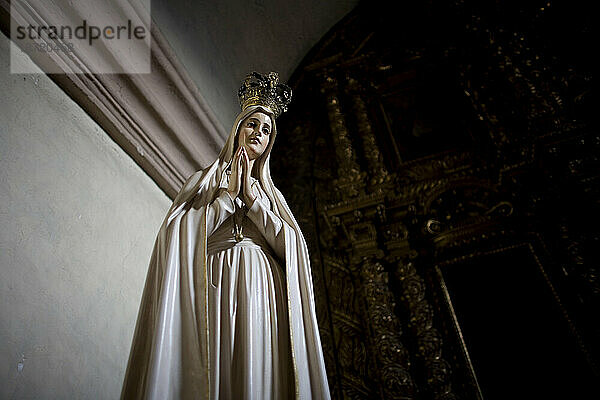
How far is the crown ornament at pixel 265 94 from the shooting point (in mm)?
2229

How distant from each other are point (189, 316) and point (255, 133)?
2.84 feet

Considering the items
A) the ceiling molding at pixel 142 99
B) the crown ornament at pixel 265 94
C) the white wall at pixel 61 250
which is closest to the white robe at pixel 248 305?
the crown ornament at pixel 265 94

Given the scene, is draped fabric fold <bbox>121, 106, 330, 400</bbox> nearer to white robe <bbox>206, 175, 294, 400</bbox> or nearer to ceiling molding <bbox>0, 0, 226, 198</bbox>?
white robe <bbox>206, 175, 294, 400</bbox>

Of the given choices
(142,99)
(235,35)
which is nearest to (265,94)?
(142,99)

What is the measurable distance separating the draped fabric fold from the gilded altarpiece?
1.56 metres

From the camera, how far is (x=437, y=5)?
16.2 ft

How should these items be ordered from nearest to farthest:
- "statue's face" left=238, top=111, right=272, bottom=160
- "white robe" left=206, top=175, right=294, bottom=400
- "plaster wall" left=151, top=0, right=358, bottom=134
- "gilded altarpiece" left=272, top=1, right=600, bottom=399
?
"white robe" left=206, top=175, right=294, bottom=400 < "statue's face" left=238, top=111, right=272, bottom=160 < "gilded altarpiece" left=272, top=1, right=600, bottom=399 < "plaster wall" left=151, top=0, right=358, bottom=134

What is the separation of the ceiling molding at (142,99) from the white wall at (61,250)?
0.09 metres

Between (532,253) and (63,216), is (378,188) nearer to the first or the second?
(532,253)

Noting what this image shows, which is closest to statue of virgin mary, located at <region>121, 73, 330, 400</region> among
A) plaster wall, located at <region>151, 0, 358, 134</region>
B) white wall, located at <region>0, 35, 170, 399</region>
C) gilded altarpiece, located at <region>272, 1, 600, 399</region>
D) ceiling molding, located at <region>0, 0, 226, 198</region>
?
white wall, located at <region>0, 35, 170, 399</region>

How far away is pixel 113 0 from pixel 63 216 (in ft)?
4.27

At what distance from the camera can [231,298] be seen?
1687 mm

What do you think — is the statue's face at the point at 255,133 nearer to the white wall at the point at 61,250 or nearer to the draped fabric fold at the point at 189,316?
the draped fabric fold at the point at 189,316

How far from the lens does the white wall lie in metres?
1.81
